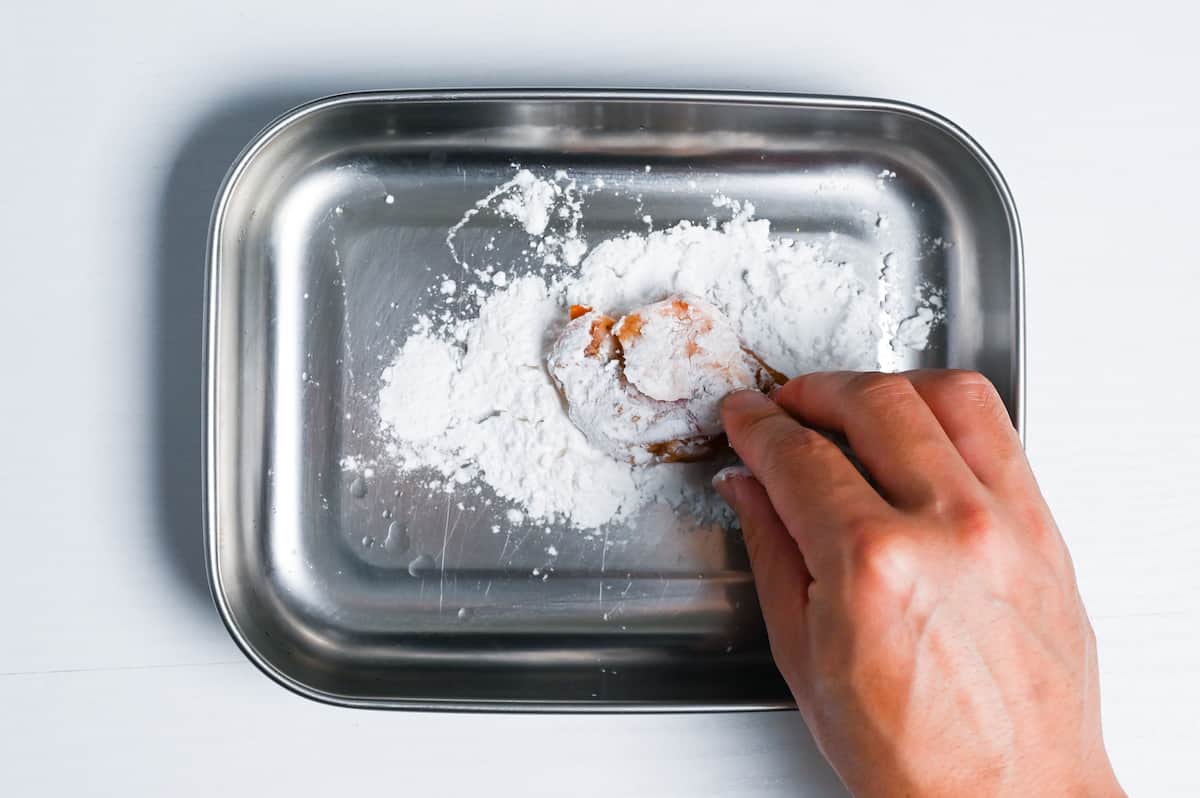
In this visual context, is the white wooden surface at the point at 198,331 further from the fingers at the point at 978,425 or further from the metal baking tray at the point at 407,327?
the fingers at the point at 978,425

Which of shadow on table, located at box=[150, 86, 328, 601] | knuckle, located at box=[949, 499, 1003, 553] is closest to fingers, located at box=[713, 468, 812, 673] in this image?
knuckle, located at box=[949, 499, 1003, 553]

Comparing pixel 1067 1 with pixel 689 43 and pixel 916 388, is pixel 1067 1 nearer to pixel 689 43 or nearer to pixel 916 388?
pixel 689 43

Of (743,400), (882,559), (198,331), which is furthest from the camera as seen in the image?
(198,331)

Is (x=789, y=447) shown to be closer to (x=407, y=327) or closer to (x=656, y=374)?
(x=656, y=374)

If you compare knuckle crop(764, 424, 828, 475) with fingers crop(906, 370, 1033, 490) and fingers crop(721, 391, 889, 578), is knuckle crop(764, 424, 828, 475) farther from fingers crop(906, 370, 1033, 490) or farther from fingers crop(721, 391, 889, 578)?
Result: fingers crop(906, 370, 1033, 490)

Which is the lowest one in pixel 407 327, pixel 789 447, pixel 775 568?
pixel 775 568

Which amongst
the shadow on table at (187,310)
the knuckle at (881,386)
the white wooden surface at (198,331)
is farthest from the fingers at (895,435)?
the shadow on table at (187,310)

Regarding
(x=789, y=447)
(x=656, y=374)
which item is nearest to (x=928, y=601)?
(x=789, y=447)
